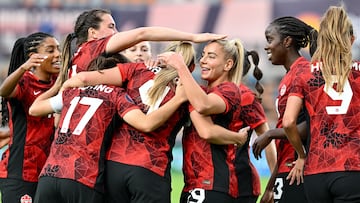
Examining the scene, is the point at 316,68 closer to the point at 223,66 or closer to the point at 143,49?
the point at 223,66

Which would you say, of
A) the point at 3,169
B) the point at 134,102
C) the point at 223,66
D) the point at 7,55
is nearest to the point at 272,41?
the point at 223,66

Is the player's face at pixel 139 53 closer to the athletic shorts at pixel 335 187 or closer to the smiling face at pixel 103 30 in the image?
the smiling face at pixel 103 30

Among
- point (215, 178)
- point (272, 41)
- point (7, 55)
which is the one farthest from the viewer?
point (7, 55)

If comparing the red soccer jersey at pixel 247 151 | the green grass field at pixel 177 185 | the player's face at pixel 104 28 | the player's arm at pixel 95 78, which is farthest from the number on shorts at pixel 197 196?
the green grass field at pixel 177 185

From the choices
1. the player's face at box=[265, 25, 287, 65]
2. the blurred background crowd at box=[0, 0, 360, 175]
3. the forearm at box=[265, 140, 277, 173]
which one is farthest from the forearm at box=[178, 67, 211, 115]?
the blurred background crowd at box=[0, 0, 360, 175]

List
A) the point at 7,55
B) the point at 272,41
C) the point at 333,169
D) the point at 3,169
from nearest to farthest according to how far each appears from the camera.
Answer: the point at 333,169
the point at 272,41
the point at 3,169
the point at 7,55

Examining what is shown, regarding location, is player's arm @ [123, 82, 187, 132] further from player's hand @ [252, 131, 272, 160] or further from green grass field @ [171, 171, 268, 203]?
green grass field @ [171, 171, 268, 203]

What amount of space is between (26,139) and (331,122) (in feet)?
9.93

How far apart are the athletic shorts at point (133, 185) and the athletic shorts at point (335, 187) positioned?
3.85ft

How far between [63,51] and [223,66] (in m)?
1.71

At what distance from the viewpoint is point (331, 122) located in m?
6.52

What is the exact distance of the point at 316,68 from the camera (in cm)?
665

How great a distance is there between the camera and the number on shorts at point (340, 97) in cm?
649

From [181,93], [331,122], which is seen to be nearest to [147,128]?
[181,93]
